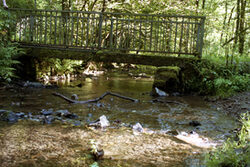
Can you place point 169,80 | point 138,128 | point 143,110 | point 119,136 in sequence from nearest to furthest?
1. point 119,136
2. point 138,128
3. point 143,110
4. point 169,80

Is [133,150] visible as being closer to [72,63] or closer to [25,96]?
[25,96]

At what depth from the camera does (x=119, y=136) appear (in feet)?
12.8

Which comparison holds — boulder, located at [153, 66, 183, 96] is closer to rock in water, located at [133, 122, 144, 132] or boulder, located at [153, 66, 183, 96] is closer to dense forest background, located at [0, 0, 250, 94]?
dense forest background, located at [0, 0, 250, 94]

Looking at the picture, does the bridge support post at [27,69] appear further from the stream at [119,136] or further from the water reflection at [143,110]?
the stream at [119,136]

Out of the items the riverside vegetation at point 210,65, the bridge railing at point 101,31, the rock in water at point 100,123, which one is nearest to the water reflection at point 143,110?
the rock in water at point 100,123

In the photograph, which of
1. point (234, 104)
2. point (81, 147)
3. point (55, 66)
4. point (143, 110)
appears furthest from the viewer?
point (55, 66)

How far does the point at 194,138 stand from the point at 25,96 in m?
4.98

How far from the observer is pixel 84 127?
4.29 metres

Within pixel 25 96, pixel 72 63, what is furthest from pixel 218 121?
pixel 72 63

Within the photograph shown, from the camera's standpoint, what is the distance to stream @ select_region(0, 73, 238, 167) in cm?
298

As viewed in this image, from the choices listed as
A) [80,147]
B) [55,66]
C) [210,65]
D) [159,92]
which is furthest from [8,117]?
[55,66]

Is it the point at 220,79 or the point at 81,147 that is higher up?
the point at 220,79

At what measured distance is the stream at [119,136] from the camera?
9.78ft

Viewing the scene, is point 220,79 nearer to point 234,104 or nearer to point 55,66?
point 234,104
